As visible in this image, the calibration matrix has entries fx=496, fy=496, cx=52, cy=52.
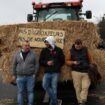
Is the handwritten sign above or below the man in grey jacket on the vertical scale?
above

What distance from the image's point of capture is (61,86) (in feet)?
50.2

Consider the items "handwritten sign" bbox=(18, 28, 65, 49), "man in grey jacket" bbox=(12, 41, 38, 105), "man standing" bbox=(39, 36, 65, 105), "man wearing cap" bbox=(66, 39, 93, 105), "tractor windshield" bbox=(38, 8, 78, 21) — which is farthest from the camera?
"tractor windshield" bbox=(38, 8, 78, 21)

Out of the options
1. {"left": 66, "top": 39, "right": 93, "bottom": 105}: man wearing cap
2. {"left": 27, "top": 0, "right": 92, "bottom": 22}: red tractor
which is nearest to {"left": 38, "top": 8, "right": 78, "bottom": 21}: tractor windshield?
{"left": 27, "top": 0, "right": 92, "bottom": 22}: red tractor

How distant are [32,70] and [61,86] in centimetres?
318

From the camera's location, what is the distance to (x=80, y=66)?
12.7m

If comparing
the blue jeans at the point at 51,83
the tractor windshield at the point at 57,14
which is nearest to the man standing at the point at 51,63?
the blue jeans at the point at 51,83

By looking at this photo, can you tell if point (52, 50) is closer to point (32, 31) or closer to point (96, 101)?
point (32, 31)

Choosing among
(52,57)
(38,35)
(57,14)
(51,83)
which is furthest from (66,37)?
(57,14)

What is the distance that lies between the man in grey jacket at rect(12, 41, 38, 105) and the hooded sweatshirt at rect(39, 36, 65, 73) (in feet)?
1.04

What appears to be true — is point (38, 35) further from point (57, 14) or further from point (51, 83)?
point (57, 14)

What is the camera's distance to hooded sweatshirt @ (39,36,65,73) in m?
12.5

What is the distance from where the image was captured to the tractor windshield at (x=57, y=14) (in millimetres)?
16953

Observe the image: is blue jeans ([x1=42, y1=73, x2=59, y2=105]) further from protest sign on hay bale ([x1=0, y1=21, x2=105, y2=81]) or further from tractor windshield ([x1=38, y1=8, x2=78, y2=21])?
tractor windshield ([x1=38, y1=8, x2=78, y2=21])

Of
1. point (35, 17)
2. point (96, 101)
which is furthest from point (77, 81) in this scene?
point (35, 17)
